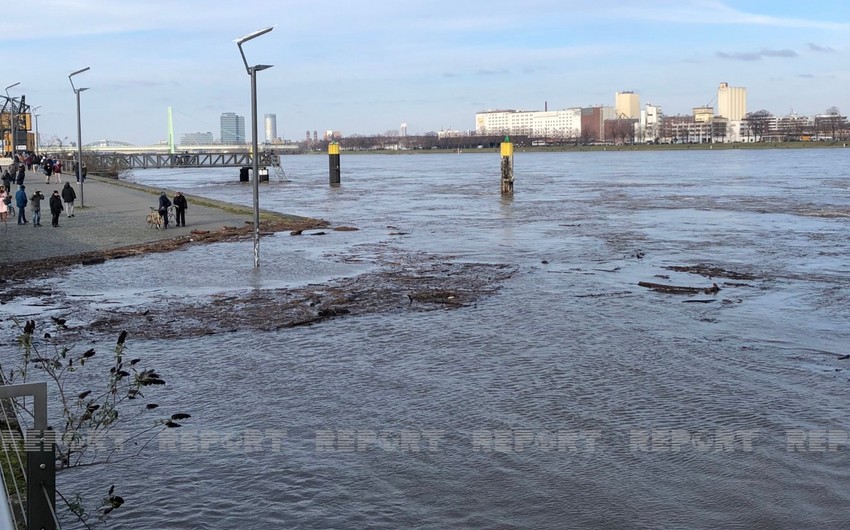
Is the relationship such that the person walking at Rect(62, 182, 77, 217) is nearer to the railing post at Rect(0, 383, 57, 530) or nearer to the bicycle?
the bicycle

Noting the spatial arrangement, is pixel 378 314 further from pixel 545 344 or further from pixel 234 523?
pixel 234 523

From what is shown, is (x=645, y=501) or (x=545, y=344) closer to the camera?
(x=645, y=501)

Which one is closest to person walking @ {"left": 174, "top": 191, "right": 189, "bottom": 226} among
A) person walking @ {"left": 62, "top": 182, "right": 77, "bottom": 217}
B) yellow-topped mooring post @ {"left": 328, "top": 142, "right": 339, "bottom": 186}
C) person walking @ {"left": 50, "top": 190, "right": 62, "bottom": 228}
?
person walking @ {"left": 50, "top": 190, "right": 62, "bottom": 228}

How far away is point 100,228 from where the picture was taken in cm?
3080

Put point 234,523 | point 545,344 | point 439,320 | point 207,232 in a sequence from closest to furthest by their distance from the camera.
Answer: point 234,523, point 545,344, point 439,320, point 207,232

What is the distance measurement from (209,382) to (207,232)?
1758cm

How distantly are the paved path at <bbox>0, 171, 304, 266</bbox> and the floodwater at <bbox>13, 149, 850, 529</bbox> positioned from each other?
394cm

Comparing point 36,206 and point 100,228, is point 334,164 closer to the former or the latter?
point 100,228

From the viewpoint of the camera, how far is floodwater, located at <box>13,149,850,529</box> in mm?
8352

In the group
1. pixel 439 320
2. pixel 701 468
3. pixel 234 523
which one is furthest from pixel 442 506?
pixel 439 320

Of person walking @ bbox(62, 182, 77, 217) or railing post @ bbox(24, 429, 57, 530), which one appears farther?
person walking @ bbox(62, 182, 77, 217)

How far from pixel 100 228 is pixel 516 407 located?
2294 cm

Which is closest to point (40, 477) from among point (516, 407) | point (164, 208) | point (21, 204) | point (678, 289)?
point (516, 407)

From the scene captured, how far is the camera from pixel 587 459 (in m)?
9.38
